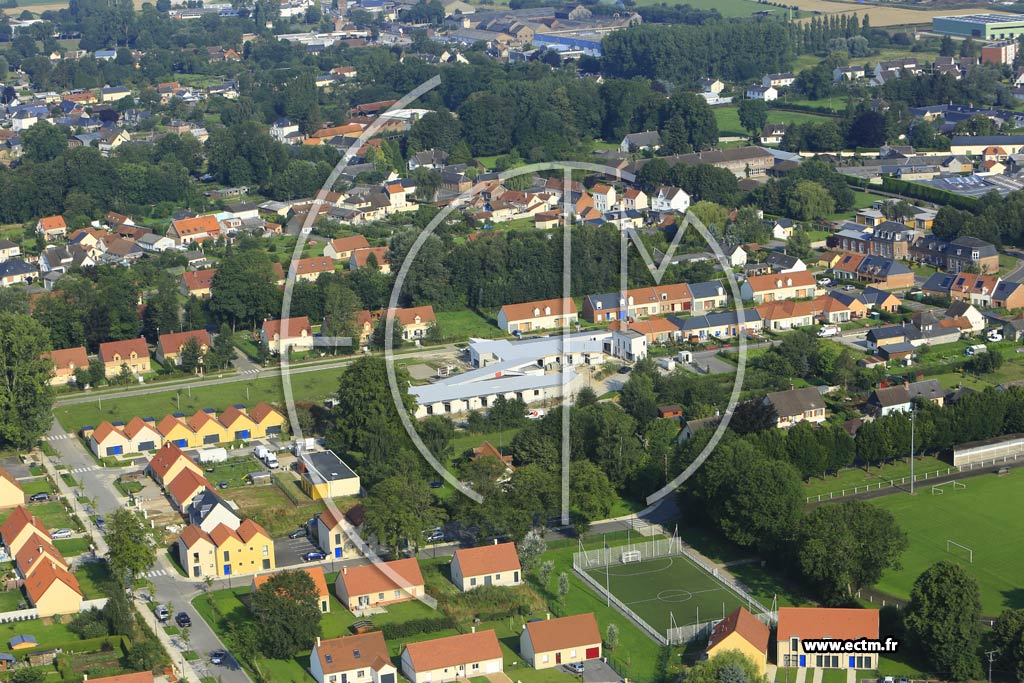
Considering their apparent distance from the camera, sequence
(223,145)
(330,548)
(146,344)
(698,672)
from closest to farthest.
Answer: (698,672) → (330,548) → (146,344) → (223,145)

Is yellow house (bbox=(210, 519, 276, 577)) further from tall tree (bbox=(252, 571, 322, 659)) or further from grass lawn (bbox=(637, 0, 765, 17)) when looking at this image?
grass lawn (bbox=(637, 0, 765, 17))

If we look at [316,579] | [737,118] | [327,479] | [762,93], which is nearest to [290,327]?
[327,479]

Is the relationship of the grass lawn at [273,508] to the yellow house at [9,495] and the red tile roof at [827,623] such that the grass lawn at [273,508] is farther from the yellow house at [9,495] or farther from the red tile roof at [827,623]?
the red tile roof at [827,623]

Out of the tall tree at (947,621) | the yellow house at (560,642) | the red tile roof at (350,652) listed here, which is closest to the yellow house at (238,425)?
the red tile roof at (350,652)

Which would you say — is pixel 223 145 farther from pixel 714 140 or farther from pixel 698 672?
pixel 698 672

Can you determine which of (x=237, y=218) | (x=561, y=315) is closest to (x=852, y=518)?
(x=561, y=315)

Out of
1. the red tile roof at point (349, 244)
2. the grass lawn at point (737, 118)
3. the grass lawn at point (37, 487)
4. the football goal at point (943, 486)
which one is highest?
the red tile roof at point (349, 244)

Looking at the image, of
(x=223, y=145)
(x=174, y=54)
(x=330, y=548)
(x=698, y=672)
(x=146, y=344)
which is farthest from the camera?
(x=174, y=54)
